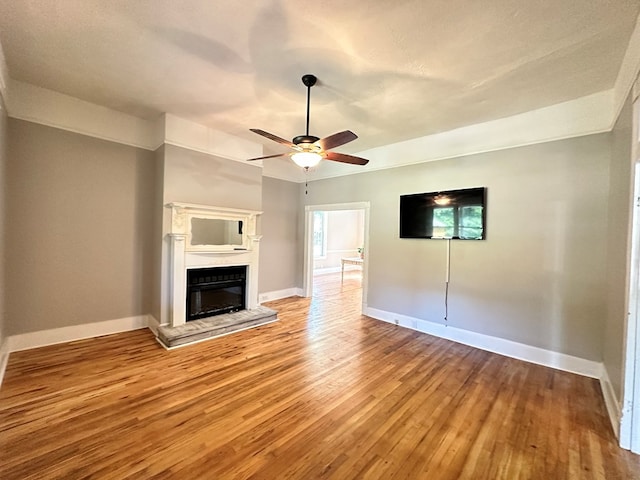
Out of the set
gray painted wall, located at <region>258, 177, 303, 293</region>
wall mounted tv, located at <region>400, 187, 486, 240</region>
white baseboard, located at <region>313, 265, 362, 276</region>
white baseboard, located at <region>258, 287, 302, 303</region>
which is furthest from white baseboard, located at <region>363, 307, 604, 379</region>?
white baseboard, located at <region>313, 265, 362, 276</region>

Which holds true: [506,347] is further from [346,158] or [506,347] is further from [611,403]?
[346,158]

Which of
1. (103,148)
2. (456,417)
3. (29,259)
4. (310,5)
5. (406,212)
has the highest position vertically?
(310,5)

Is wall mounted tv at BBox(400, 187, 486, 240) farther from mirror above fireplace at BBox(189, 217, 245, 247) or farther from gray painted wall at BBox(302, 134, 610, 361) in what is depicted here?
mirror above fireplace at BBox(189, 217, 245, 247)

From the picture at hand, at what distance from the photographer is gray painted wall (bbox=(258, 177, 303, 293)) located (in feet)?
18.5

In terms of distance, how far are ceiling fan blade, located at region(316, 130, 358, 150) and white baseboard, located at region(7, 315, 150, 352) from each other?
368 cm

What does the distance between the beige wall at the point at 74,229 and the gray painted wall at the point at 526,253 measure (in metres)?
4.04

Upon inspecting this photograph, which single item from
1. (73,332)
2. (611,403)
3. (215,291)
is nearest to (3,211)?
(73,332)

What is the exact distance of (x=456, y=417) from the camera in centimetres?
217

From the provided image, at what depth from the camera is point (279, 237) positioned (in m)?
5.89

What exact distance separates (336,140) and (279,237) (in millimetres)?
3738

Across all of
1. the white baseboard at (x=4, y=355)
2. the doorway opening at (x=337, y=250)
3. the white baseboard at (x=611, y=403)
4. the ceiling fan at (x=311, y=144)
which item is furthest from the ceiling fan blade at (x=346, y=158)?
the doorway opening at (x=337, y=250)

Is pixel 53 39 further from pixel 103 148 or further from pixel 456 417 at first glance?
pixel 456 417

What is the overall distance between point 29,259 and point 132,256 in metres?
1.02

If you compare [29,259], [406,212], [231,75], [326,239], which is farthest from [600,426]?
[326,239]
